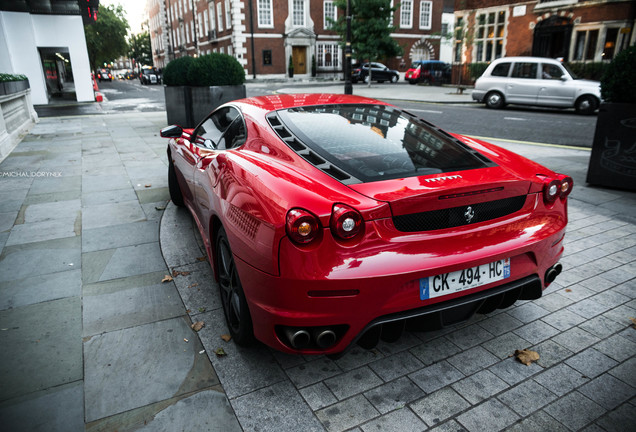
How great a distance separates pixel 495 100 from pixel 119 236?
1632cm

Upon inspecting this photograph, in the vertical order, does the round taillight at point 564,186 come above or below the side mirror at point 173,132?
below

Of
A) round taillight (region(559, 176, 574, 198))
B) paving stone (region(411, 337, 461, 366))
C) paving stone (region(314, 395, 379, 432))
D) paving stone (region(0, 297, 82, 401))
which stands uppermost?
round taillight (region(559, 176, 574, 198))

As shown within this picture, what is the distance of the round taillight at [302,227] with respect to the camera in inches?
82.7

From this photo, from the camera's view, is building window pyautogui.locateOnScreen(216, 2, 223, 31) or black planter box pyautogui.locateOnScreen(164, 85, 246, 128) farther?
building window pyautogui.locateOnScreen(216, 2, 223, 31)

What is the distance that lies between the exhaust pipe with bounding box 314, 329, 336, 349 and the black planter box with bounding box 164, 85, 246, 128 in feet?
31.3

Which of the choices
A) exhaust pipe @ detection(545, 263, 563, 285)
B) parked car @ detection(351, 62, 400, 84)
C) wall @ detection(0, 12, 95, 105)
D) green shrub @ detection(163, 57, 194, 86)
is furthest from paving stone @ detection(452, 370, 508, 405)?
parked car @ detection(351, 62, 400, 84)

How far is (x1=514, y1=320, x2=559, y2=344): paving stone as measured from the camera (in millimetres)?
A: 2932

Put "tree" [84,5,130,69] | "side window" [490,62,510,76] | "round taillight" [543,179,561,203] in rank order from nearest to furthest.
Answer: "round taillight" [543,179,561,203] → "side window" [490,62,510,76] → "tree" [84,5,130,69]

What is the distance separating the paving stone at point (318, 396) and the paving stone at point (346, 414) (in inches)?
1.5

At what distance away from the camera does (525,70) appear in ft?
55.1

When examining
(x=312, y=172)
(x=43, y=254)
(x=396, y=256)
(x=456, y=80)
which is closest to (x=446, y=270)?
(x=396, y=256)

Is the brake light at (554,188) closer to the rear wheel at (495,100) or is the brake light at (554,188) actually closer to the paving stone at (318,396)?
the paving stone at (318,396)

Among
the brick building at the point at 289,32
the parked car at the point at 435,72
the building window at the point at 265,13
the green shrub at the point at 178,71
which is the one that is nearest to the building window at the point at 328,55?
the brick building at the point at 289,32

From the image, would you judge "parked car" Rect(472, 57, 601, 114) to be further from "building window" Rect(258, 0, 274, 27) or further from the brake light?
"building window" Rect(258, 0, 274, 27)
